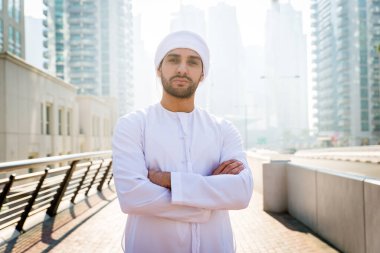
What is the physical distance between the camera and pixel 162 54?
247cm

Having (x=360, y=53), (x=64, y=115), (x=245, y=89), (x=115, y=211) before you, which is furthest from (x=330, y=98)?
(x=115, y=211)

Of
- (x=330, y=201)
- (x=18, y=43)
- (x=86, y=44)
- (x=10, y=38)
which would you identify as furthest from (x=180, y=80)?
(x=86, y=44)

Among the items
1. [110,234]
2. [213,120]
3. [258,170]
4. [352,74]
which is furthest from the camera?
[352,74]

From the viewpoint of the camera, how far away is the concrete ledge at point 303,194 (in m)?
6.88

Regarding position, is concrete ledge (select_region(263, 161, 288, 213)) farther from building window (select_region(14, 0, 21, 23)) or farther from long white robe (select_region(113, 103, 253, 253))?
building window (select_region(14, 0, 21, 23))

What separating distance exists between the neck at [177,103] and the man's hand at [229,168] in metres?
0.40

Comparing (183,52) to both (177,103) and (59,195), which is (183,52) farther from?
(59,195)

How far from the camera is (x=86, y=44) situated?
119750mm

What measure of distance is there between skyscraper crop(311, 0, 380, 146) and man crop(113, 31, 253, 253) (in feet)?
358

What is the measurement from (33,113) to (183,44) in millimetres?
30382

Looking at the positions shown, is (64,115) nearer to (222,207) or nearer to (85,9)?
(222,207)

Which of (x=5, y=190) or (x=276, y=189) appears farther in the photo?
(x=276, y=189)

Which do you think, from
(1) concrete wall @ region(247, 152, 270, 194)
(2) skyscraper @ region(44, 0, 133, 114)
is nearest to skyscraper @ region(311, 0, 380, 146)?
(2) skyscraper @ region(44, 0, 133, 114)

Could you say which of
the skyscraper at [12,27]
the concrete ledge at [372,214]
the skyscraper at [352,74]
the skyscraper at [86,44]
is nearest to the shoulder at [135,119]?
the concrete ledge at [372,214]
